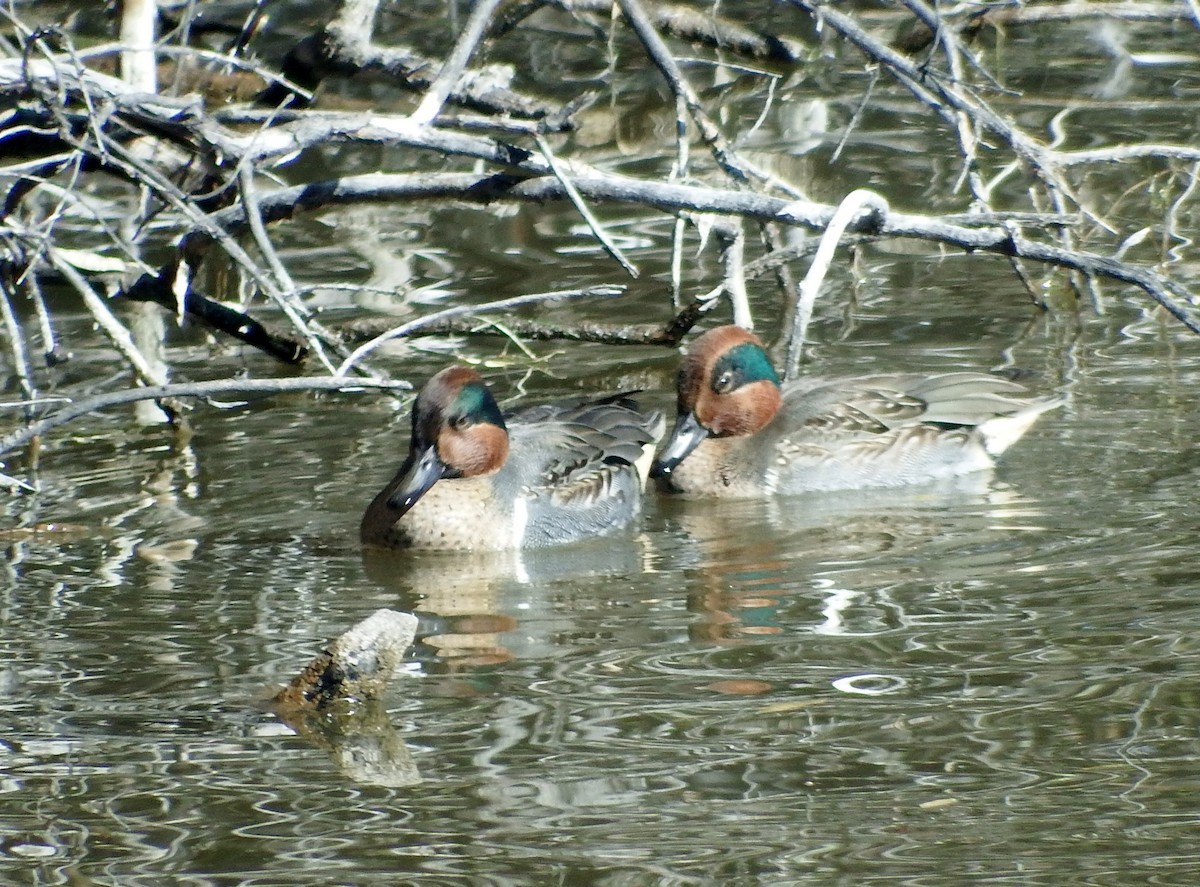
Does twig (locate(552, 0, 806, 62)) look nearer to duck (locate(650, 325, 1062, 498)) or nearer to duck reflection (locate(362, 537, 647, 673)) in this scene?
duck (locate(650, 325, 1062, 498))

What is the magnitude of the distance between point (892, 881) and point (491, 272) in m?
8.94

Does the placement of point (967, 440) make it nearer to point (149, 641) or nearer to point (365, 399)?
point (365, 399)

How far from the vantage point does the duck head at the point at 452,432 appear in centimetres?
805

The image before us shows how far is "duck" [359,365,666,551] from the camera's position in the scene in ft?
26.2

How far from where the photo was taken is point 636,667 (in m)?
5.87

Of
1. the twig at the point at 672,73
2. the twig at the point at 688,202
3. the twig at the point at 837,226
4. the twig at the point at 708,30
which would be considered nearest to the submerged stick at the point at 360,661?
the twig at the point at 688,202

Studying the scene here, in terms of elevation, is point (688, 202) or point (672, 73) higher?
point (672, 73)

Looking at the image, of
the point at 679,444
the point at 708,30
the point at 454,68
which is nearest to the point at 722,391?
the point at 679,444

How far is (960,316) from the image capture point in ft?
36.8

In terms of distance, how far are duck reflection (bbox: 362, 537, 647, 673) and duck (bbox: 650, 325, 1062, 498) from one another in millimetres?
966

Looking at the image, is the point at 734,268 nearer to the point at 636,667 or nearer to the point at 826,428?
the point at 826,428

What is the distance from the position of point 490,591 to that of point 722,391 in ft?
7.51

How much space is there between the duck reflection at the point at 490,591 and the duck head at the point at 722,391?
3.69 feet

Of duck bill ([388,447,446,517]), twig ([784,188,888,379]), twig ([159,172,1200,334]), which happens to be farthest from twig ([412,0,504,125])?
twig ([784,188,888,379])
